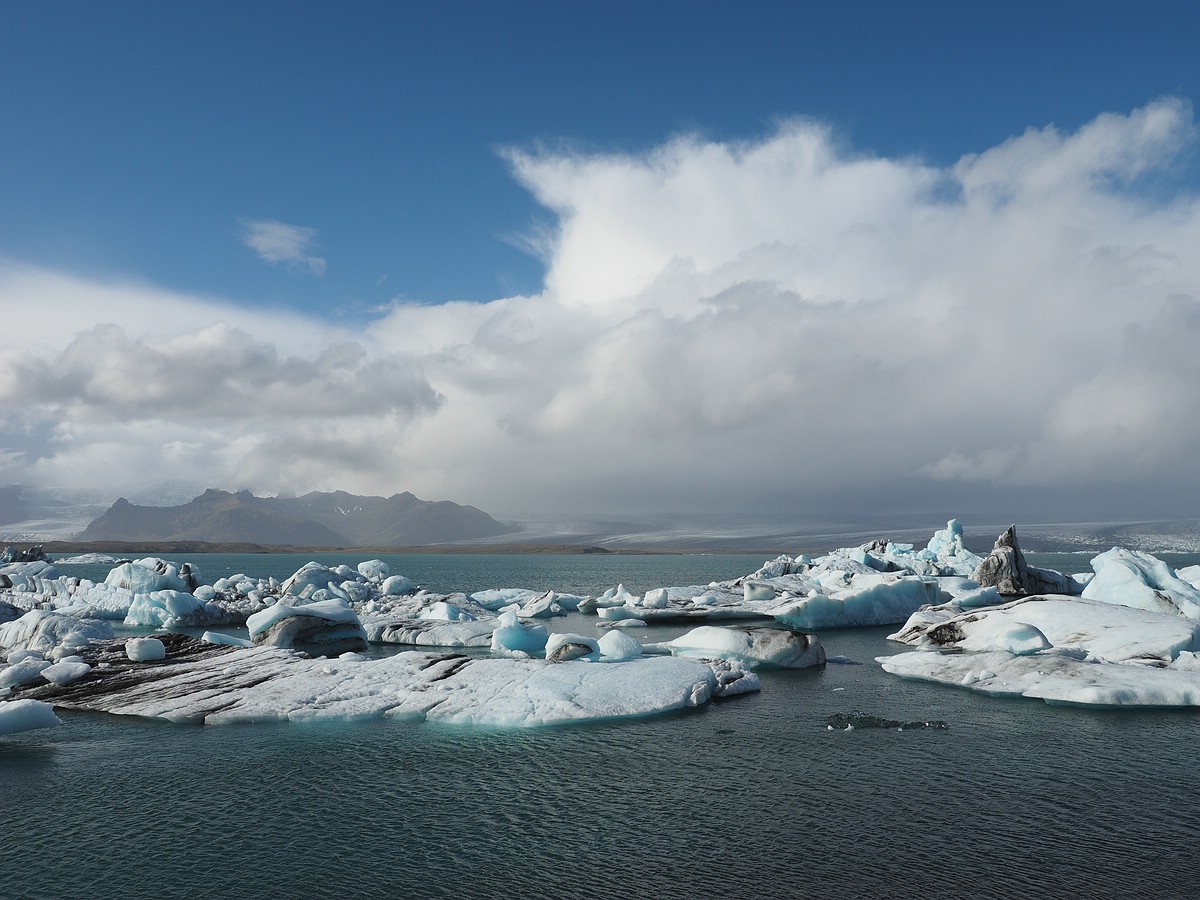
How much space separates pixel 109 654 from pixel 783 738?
1140 inches

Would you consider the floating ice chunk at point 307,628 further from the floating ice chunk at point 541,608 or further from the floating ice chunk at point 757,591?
the floating ice chunk at point 757,591

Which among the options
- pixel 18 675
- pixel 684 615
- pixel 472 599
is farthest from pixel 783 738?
pixel 472 599

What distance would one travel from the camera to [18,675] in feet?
92.4

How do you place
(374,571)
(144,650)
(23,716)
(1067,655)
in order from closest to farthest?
(23,716) < (1067,655) < (144,650) < (374,571)

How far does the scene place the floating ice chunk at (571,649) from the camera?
102 feet

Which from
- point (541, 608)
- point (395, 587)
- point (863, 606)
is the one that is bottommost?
point (541, 608)

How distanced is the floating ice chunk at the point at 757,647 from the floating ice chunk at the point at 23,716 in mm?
22945

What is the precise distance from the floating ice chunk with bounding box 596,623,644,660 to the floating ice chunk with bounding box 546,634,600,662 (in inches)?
17.6

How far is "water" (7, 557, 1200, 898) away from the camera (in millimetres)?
12641

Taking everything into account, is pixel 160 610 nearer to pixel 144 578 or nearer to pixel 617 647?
pixel 144 578

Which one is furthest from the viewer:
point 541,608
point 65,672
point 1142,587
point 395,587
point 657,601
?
point 395,587

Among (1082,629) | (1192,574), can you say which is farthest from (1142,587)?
(1192,574)

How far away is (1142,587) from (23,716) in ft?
170

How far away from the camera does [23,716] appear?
21328 millimetres
